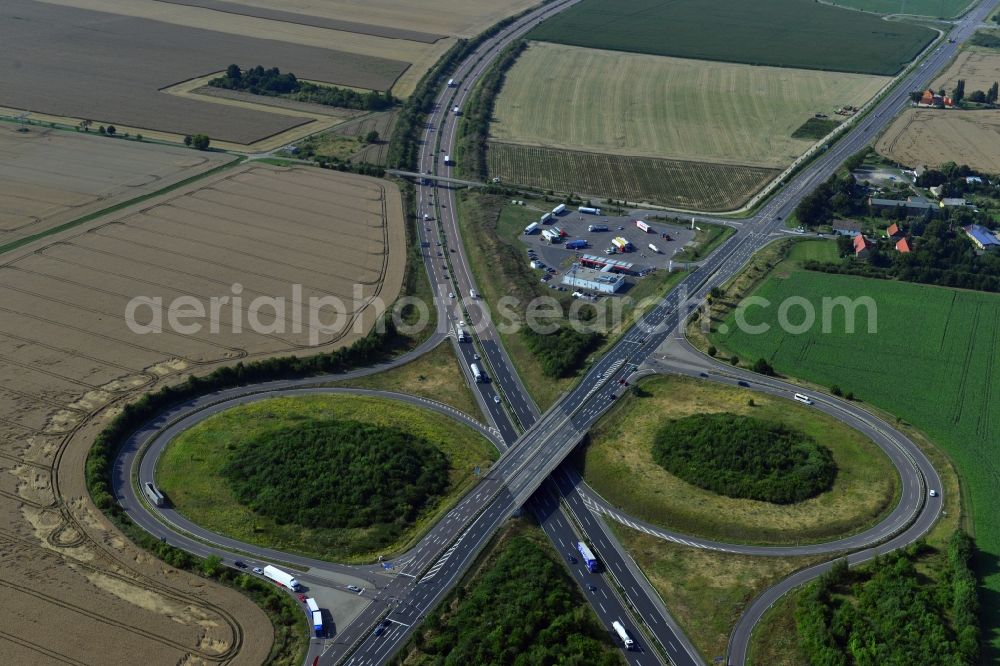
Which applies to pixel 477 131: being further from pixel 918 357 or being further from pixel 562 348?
pixel 918 357

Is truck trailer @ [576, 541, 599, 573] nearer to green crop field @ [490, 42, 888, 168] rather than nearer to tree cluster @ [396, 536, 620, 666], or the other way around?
tree cluster @ [396, 536, 620, 666]

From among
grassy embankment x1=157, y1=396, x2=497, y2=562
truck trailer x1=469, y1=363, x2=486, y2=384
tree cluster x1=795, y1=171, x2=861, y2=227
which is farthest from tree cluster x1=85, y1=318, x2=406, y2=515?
tree cluster x1=795, y1=171, x2=861, y2=227

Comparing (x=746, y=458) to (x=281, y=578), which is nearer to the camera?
(x=281, y=578)

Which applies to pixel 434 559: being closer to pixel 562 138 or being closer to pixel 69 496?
pixel 69 496

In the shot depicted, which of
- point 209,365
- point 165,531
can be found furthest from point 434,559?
point 209,365

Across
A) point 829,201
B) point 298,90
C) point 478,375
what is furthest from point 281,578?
point 298,90

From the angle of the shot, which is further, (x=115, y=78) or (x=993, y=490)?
(x=115, y=78)

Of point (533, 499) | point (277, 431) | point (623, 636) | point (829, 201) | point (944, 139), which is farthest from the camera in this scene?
point (944, 139)
